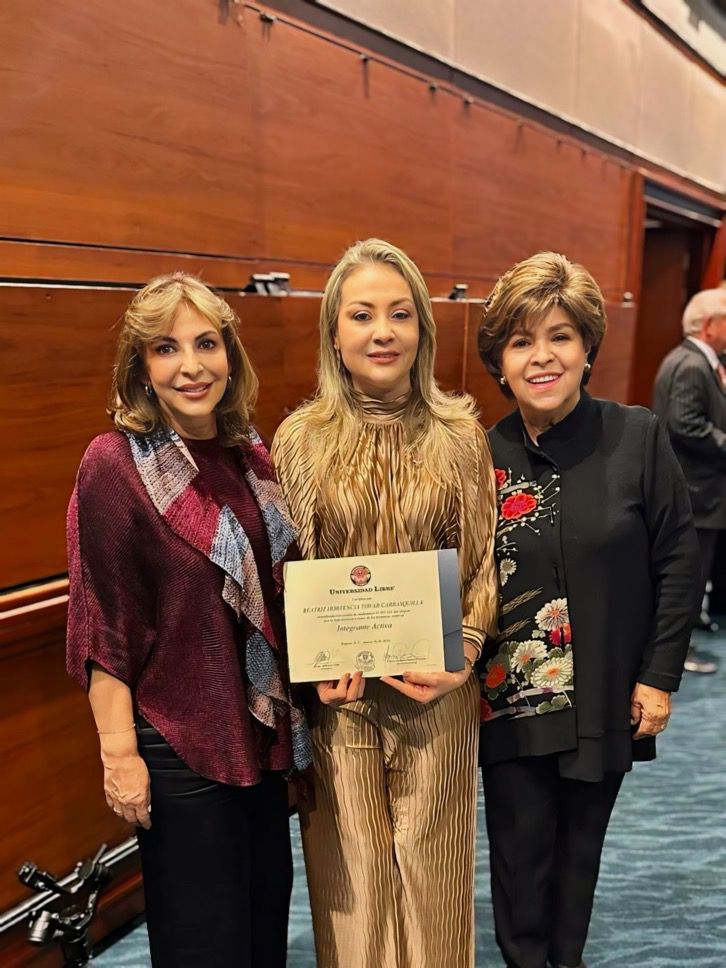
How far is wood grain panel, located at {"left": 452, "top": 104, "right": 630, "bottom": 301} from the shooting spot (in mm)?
3055

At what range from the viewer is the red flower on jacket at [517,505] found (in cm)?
149

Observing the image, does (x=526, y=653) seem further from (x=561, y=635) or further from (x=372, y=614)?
(x=372, y=614)

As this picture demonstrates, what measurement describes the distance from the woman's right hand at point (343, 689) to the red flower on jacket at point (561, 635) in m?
0.39

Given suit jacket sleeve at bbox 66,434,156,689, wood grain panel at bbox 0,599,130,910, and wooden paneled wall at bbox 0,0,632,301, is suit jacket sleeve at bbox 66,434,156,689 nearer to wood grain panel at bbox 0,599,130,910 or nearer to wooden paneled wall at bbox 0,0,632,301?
wood grain panel at bbox 0,599,130,910

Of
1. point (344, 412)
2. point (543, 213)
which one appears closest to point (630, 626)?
point (344, 412)

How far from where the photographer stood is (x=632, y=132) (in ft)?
14.6

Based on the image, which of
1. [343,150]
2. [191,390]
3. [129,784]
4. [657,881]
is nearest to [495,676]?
[129,784]

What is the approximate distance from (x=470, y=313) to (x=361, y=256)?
148 centimetres

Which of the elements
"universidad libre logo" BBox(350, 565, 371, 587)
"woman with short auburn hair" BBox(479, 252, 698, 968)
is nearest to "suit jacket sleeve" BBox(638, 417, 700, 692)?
"woman with short auburn hair" BBox(479, 252, 698, 968)

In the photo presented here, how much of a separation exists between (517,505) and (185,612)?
2.14 ft

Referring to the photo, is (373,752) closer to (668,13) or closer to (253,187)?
(253,187)

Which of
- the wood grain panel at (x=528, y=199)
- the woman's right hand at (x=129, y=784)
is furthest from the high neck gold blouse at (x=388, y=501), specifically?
the wood grain panel at (x=528, y=199)

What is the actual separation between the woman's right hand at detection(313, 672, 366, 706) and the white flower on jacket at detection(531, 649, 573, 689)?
375mm

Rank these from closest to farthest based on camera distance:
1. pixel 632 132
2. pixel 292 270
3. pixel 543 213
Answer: pixel 292 270 → pixel 543 213 → pixel 632 132
